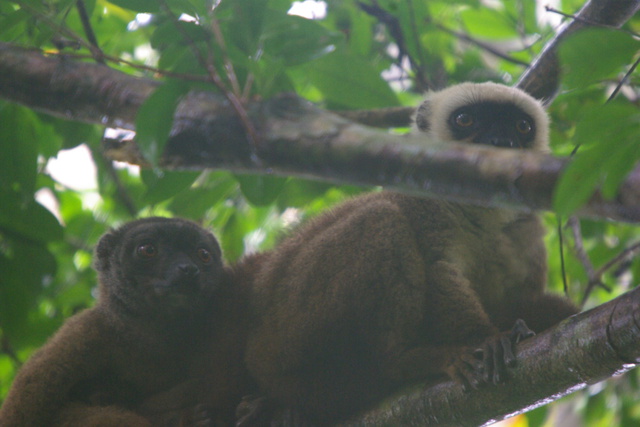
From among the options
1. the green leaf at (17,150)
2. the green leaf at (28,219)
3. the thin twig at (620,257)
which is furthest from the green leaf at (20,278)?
the thin twig at (620,257)

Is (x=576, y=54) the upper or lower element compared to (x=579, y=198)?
upper

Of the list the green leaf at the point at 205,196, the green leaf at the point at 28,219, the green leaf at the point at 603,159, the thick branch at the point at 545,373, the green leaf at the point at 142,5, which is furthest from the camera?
the green leaf at the point at 205,196

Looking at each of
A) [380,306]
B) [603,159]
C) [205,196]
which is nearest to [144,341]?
[205,196]

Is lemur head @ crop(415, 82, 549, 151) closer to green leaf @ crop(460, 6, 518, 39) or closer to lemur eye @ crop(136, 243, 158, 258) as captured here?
green leaf @ crop(460, 6, 518, 39)

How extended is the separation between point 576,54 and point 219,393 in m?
3.35

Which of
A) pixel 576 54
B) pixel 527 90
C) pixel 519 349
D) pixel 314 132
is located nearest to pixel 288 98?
pixel 314 132

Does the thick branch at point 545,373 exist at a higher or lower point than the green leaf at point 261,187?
lower

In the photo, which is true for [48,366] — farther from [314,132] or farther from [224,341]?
[314,132]

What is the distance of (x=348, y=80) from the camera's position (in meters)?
5.04

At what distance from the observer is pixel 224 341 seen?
488 centimetres

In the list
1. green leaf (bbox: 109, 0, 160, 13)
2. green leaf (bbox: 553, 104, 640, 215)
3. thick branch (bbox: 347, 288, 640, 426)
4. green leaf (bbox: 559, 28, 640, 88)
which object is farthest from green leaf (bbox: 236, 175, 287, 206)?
green leaf (bbox: 553, 104, 640, 215)

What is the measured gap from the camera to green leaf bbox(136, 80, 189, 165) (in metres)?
3.31

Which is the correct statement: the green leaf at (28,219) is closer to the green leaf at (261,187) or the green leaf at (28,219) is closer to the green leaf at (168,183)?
the green leaf at (168,183)

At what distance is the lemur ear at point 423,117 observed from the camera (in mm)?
6062
